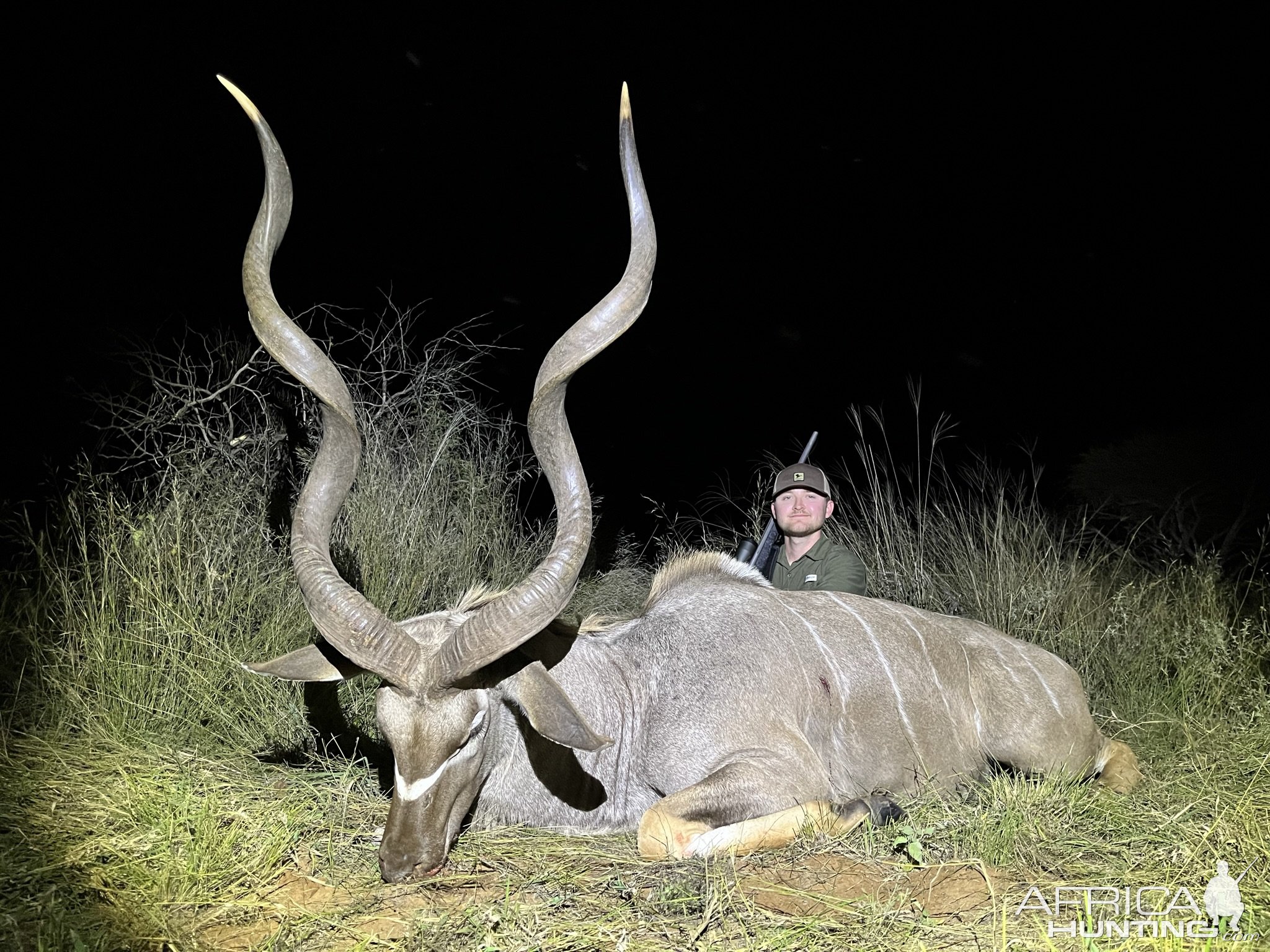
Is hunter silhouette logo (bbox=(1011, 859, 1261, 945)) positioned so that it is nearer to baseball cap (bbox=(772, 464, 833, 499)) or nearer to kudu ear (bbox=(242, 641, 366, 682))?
kudu ear (bbox=(242, 641, 366, 682))

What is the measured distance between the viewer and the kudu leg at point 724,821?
262 cm

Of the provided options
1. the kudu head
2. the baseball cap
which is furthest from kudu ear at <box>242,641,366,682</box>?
the baseball cap

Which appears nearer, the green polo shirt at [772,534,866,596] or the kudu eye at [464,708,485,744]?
the kudu eye at [464,708,485,744]

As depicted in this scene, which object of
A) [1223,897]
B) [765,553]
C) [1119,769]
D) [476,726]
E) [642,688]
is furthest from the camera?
[765,553]

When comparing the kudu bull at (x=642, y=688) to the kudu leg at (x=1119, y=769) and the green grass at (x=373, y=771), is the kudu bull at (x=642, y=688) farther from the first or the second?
the green grass at (x=373, y=771)

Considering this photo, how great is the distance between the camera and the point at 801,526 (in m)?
4.61

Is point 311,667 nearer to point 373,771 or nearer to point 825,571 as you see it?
point 373,771

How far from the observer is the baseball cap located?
14.8 ft

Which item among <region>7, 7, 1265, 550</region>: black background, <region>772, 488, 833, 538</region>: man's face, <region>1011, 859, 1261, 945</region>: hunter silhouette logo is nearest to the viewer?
<region>1011, 859, 1261, 945</region>: hunter silhouette logo

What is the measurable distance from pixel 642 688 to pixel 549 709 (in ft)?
1.93

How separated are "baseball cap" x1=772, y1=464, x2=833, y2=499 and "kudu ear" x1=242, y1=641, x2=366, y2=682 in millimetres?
2396

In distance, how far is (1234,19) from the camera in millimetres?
7965

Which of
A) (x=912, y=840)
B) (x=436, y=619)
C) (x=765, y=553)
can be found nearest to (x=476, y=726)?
(x=436, y=619)

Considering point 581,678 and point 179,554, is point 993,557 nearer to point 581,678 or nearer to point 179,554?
point 581,678
